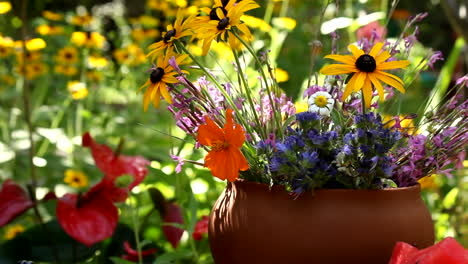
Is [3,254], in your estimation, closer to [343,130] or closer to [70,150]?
[343,130]

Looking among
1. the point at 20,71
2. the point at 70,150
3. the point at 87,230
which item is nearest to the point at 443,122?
the point at 87,230

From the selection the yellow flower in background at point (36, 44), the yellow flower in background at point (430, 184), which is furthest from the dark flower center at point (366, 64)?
the yellow flower in background at point (36, 44)

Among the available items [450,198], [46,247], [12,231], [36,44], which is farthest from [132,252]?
[36,44]

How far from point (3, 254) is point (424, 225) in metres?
0.76

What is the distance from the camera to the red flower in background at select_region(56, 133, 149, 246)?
3.52 ft

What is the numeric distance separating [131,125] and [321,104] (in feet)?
6.13

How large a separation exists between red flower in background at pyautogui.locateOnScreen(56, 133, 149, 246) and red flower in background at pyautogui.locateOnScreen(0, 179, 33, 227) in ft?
0.29

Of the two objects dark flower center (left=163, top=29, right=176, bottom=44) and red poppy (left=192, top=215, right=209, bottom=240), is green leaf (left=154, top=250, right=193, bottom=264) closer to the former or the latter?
red poppy (left=192, top=215, right=209, bottom=240)

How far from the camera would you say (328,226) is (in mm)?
780

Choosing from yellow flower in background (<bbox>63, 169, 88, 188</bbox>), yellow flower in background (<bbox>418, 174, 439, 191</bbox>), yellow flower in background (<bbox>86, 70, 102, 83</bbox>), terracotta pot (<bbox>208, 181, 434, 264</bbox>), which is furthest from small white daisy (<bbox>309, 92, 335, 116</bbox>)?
yellow flower in background (<bbox>86, 70, 102, 83</bbox>)

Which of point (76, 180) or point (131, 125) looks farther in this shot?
point (131, 125)

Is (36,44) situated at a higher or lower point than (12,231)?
higher

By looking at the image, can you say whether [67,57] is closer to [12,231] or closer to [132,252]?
[12,231]

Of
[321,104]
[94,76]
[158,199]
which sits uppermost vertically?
[94,76]
